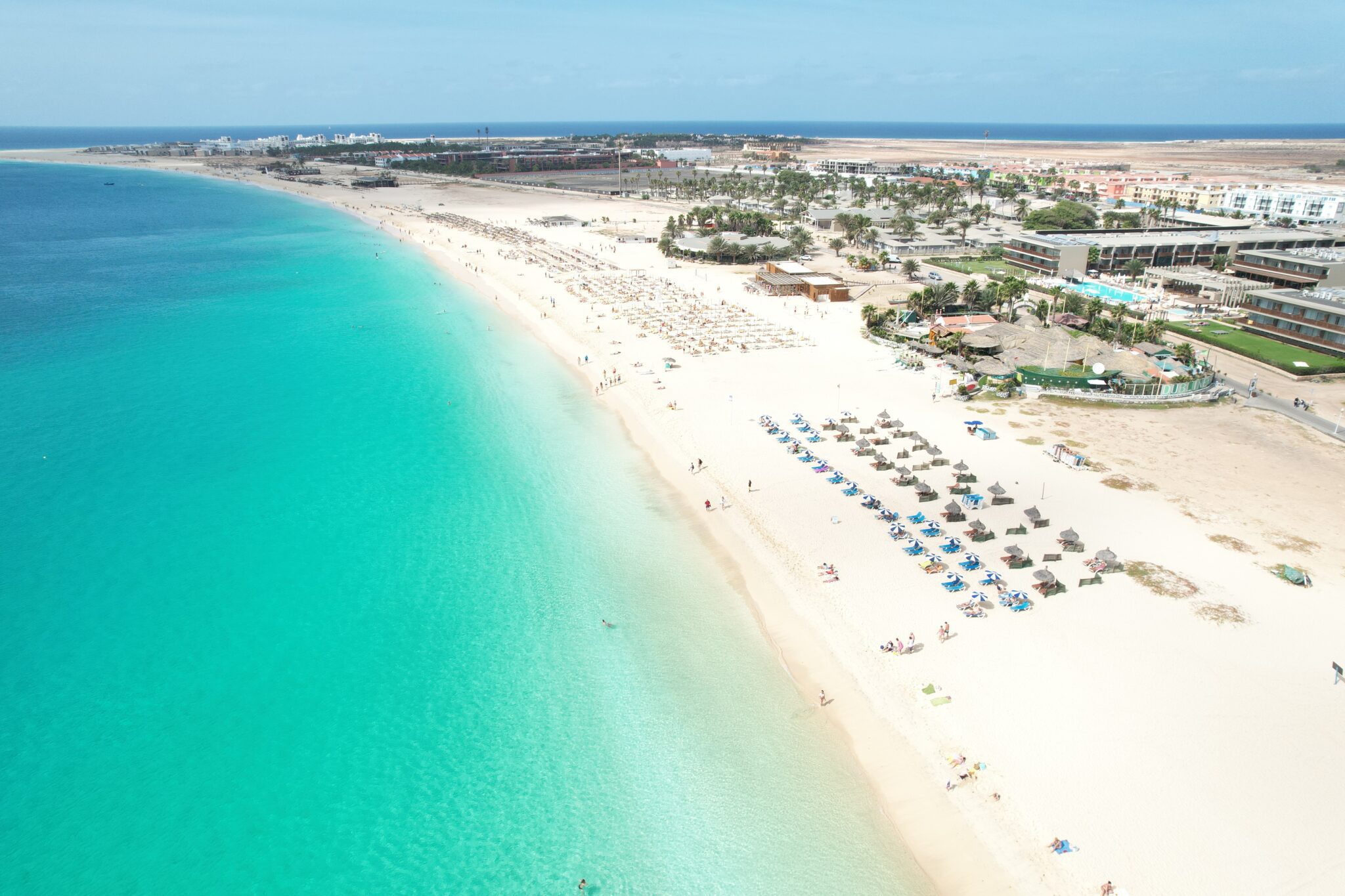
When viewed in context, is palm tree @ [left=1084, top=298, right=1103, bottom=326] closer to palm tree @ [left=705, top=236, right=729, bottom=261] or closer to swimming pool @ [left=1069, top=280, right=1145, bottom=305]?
swimming pool @ [left=1069, top=280, right=1145, bottom=305]

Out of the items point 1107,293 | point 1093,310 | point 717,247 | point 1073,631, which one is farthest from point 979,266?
point 1073,631

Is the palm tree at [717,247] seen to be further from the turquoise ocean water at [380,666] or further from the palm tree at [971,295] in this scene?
the turquoise ocean water at [380,666]

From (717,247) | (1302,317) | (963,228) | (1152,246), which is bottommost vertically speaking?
(1302,317)

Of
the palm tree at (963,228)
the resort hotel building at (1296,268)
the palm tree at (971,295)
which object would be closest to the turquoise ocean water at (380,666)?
the palm tree at (971,295)

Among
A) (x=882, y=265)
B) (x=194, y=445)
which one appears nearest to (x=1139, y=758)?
(x=194, y=445)

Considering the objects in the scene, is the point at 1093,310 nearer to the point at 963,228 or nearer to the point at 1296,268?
the point at 1296,268

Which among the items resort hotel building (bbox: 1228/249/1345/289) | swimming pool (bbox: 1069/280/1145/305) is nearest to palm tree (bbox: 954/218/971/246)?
swimming pool (bbox: 1069/280/1145/305)

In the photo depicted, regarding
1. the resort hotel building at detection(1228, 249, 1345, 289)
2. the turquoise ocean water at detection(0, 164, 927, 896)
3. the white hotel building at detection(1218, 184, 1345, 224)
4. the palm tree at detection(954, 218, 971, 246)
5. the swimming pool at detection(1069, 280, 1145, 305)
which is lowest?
the turquoise ocean water at detection(0, 164, 927, 896)
